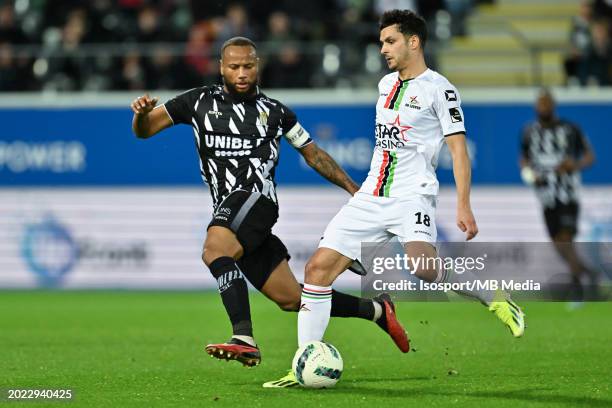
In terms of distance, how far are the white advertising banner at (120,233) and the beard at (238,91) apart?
31.4 feet

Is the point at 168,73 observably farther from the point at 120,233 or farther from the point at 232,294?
the point at 232,294

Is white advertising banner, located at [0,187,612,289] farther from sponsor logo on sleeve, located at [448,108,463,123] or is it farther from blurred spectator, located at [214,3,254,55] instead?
sponsor logo on sleeve, located at [448,108,463,123]

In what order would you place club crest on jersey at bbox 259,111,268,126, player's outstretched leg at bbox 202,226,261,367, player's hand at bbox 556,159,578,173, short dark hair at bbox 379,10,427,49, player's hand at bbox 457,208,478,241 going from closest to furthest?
player's hand at bbox 457,208,478,241 < player's outstretched leg at bbox 202,226,261,367 < short dark hair at bbox 379,10,427,49 < club crest on jersey at bbox 259,111,268,126 < player's hand at bbox 556,159,578,173

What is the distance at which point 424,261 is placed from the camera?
7508 mm

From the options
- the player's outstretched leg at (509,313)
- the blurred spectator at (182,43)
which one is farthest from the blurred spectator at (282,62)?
the player's outstretched leg at (509,313)

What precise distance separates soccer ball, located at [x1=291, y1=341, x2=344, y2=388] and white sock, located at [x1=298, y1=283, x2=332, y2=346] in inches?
6.4

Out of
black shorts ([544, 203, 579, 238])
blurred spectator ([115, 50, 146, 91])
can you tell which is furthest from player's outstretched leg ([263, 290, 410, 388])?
blurred spectator ([115, 50, 146, 91])

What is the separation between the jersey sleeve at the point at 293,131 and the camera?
8.59 m

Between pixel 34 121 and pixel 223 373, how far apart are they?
1092 cm

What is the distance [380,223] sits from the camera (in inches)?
302

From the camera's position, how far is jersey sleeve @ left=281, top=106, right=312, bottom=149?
8586 millimetres

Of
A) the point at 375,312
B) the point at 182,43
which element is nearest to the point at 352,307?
the point at 375,312

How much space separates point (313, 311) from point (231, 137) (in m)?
1.43

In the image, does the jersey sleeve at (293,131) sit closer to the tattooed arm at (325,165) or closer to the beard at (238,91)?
the tattooed arm at (325,165)
